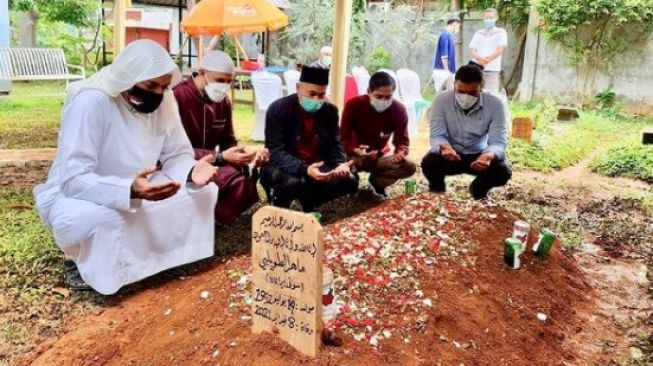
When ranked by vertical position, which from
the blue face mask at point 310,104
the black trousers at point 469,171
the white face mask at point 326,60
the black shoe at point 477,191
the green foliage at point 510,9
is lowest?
the black shoe at point 477,191

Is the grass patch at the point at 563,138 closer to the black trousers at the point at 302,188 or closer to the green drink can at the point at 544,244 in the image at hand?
the black trousers at the point at 302,188

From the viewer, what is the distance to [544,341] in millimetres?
3025

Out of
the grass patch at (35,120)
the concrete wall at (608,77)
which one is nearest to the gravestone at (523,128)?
the grass patch at (35,120)

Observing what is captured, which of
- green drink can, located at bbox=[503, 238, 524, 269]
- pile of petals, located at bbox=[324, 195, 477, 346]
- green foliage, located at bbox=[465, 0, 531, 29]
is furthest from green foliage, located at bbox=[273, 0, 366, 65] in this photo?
green drink can, located at bbox=[503, 238, 524, 269]

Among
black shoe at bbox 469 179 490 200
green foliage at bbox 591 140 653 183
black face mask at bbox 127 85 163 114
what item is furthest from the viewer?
green foliage at bbox 591 140 653 183

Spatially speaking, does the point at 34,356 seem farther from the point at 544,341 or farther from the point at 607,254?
the point at 607,254

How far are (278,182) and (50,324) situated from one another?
2033mm

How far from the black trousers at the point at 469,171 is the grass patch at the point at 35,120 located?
3.98m

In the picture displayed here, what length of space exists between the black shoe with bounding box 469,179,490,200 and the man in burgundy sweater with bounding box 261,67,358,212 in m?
1.20

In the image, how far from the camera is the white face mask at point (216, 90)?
455 cm

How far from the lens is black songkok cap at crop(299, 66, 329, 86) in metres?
4.46

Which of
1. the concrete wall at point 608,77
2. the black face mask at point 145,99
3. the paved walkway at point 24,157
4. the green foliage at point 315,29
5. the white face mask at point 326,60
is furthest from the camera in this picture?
the green foliage at point 315,29

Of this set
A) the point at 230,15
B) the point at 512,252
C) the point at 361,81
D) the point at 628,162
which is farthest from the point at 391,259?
the point at 361,81

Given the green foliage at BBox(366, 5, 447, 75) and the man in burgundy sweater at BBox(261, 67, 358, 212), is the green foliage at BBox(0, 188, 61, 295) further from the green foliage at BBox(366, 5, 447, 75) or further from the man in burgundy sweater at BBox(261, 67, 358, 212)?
the green foliage at BBox(366, 5, 447, 75)
